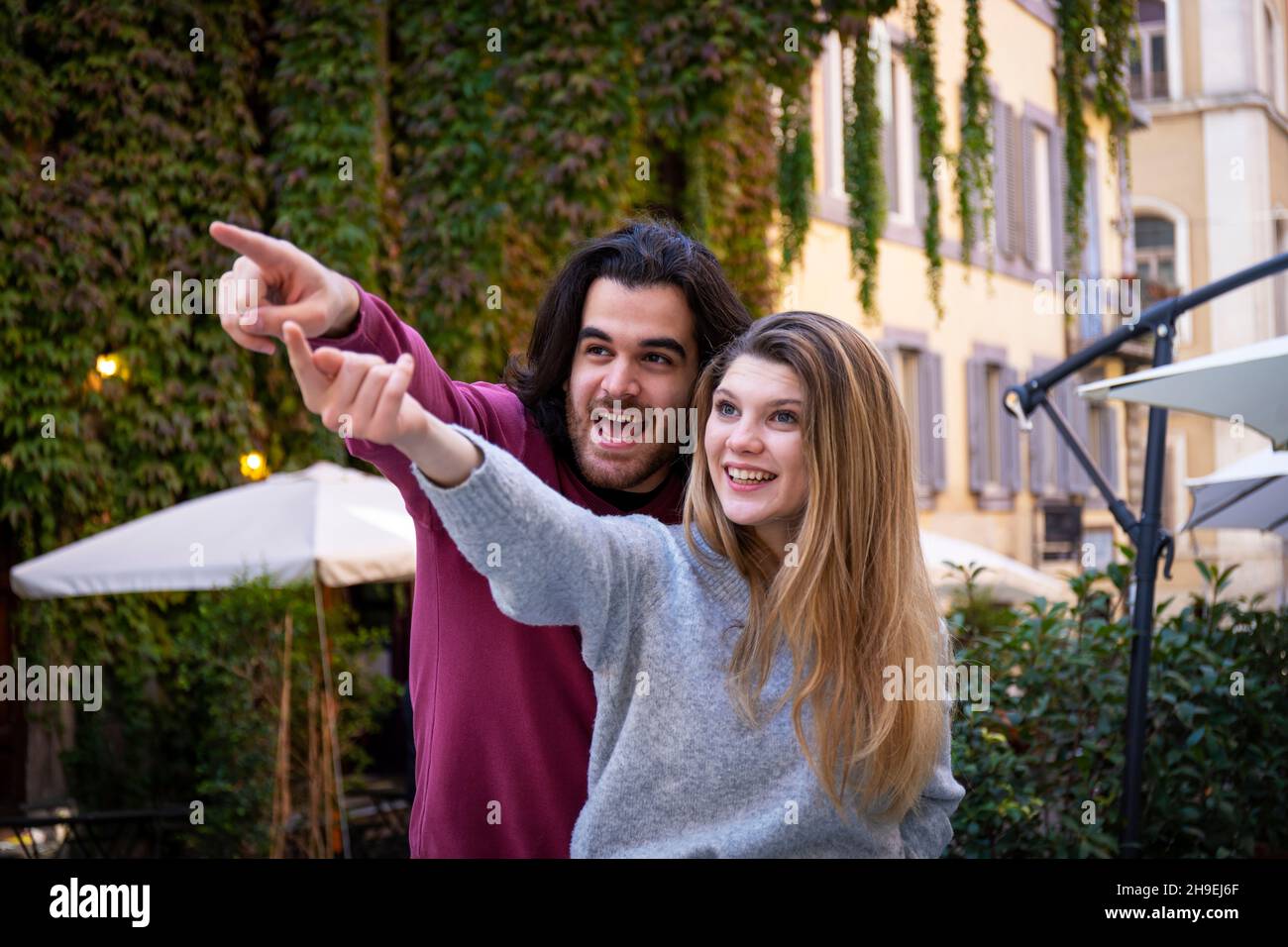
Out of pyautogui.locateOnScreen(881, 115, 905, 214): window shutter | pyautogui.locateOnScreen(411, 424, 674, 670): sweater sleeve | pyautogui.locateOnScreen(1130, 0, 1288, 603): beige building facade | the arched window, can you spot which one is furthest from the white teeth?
pyautogui.locateOnScreen(881, 115, 905, 214): window shutter

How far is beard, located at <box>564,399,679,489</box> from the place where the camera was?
87.3 inches

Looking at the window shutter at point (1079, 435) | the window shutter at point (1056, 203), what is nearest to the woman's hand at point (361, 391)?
the window shutter at point (1079, 435)

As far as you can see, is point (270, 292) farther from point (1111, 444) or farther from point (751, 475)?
point (1111, 444)

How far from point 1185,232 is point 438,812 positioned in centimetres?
1246

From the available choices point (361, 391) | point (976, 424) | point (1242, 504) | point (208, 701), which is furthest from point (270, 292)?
point (976, 424)

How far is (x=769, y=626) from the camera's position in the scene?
1845 mm

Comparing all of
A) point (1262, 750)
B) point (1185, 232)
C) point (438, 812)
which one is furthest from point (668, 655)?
point (1185, 232)

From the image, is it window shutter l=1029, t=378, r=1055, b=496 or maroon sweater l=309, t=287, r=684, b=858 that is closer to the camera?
maroon sweater l=309, t=287, r=684, b=858

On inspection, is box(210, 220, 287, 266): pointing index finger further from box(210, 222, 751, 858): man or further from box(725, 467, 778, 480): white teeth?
box(725, 467, 778, 480): white teeth

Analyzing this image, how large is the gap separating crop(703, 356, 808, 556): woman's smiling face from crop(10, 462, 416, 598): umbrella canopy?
4.37 m

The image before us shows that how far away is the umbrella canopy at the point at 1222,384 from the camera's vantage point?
3.56m

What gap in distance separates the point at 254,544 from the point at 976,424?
10789 millimetres

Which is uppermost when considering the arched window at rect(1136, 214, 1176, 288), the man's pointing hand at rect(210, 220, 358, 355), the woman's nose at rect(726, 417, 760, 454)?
the arched window at rect(1136, 214, 1176, 288)
